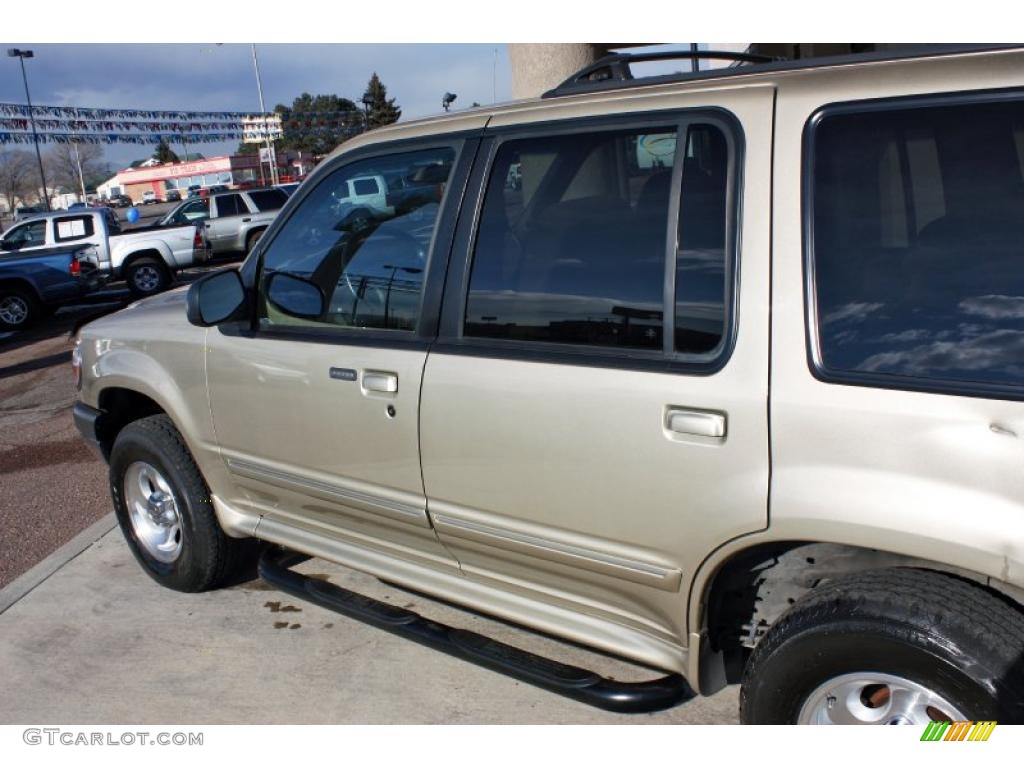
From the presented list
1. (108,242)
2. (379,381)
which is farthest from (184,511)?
(108,242)

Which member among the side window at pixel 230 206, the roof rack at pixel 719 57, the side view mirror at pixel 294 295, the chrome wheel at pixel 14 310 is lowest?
the chrome wheel at pixel 14 310

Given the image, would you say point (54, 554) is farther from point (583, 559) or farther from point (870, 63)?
point (870, 63)

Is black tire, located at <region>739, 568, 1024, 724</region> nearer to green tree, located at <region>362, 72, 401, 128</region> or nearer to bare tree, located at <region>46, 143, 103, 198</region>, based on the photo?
green tree, located at <region>362, 72, 401, 128</region>

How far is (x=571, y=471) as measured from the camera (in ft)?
8.35

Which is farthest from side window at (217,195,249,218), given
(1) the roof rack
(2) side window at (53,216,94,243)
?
(1) the roof rack

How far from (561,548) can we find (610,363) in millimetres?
582

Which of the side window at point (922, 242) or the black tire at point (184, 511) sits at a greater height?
the side window at point (922, 242)

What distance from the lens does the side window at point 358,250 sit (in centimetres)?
302

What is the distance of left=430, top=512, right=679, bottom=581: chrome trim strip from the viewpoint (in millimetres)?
2484

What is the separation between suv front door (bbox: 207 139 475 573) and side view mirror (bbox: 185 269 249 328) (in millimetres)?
88

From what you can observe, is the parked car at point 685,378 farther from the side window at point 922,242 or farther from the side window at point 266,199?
the side window at point 266,199

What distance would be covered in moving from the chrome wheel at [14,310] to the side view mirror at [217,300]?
12205 mm
